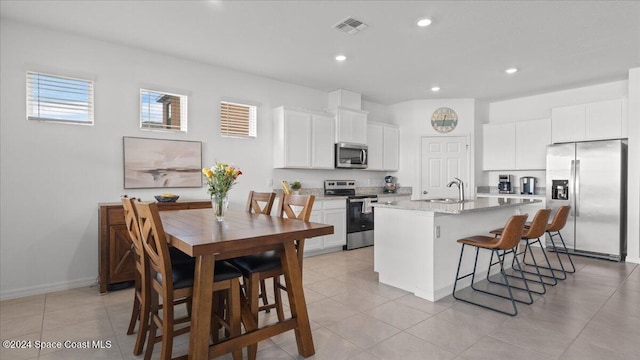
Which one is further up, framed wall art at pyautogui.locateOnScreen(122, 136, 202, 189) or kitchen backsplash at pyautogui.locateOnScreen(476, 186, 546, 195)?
framed wall art at pyautogui.locateOnScreen(122, 136, 202, 189)

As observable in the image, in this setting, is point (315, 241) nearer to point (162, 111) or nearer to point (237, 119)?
point (237, 119)

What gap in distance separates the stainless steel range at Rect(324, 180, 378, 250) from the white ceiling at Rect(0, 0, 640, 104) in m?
1.86

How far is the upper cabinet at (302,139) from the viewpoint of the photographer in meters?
5.00

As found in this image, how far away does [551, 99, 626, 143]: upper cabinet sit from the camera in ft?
16.0

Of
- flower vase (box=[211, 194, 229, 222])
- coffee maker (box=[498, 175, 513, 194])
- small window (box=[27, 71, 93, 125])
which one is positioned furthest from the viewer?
coffee maker (box=[498, 175, 513, 194])

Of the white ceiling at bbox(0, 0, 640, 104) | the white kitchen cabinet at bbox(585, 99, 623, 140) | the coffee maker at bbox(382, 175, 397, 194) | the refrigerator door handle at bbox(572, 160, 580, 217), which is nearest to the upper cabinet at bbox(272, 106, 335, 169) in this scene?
the white ceiling at bbox(0, 0, 640, 104)

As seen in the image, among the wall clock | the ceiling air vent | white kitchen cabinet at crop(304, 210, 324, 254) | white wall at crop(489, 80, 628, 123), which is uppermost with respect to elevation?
the ceiling air vent

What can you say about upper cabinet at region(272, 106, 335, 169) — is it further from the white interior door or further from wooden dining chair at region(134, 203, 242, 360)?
wooden dining chair at region(134, 203, 242, 360)

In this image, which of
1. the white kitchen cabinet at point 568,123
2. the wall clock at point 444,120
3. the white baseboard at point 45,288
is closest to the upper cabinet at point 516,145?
the white kitchen cabinet at point 568,123

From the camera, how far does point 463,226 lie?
3.53 metres

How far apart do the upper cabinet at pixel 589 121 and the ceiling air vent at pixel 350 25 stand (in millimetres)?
4037

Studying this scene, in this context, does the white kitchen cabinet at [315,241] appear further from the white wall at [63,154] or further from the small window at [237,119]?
the white wall at [63,154]

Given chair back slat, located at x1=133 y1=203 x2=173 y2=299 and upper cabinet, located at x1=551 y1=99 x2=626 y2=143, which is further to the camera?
upper cabinet, located at x1=551 y1=99 x2=626 y2=143

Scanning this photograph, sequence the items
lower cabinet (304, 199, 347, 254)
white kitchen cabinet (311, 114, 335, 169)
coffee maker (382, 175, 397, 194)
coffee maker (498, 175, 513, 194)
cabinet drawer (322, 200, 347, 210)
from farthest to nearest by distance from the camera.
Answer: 1. coffee maker (382, 175, 397, 194)
2. coffee maker (498, 175, 513, 194)
3. white kitchen cabinet (311, 114, 335, 169)
4. cabinet drawer (322, 200, 347, 210)
5. lower cabinet (304, 199, 347, 254)
